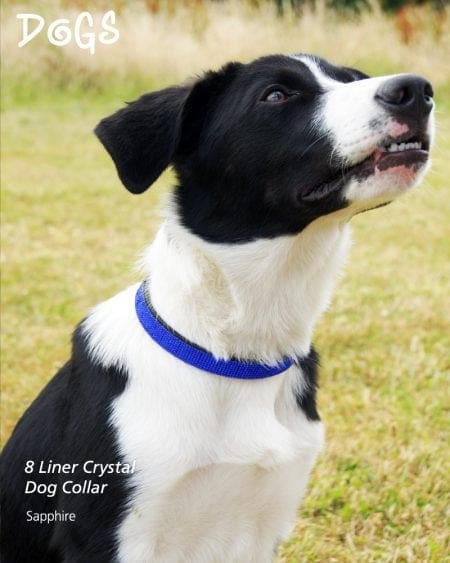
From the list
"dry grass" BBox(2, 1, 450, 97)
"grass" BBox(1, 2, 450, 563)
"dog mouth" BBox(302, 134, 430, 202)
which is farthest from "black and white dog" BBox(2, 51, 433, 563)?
"dry grass" BBox(2, 1, 450, 97)

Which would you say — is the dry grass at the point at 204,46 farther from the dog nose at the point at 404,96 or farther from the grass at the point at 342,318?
the dog nose at the point at 404,96

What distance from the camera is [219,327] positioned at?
2.41 m

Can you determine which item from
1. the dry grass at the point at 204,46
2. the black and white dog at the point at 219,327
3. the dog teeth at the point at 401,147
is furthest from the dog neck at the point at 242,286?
the dry grass at the point at 204,46

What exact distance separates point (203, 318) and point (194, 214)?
0.26 meters

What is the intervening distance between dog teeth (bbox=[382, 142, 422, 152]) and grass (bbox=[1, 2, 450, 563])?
642mm

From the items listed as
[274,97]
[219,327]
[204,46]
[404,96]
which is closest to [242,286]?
[219,327]

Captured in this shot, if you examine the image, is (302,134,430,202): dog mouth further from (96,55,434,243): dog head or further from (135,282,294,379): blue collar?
(135,282,294,379): blue collar

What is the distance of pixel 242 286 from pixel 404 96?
23.3 inches

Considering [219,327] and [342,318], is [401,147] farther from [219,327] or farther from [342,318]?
[342,318]

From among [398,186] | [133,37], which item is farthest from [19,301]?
[133,37]

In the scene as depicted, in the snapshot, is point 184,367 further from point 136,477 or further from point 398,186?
point 398,186

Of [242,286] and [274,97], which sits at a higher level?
[274,97]

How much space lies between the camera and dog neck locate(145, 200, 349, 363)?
2.41m

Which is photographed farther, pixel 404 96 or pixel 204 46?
pixel 204 46
